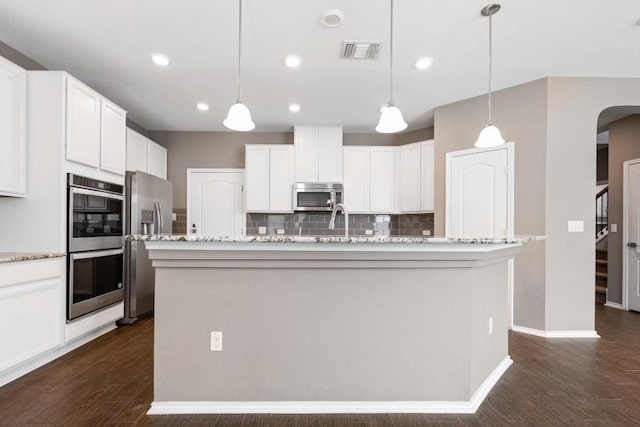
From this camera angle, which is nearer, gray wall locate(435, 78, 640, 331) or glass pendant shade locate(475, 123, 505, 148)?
glass pendant shade locate(475, 123, 505, 148)

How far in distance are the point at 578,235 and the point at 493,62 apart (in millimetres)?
1918

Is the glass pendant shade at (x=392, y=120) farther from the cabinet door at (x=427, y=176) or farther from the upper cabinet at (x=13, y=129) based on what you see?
the upper cabinet at (x=13, y=129)

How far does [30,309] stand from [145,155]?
2.48 meters

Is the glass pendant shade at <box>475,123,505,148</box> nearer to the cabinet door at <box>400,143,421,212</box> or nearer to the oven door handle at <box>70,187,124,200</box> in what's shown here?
the cabinet door at <box>400,143,421,212</box>

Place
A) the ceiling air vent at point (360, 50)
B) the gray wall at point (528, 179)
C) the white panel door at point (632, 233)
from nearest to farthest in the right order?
the ceiling air vent at point (360, 50), the gray wall at point (528, 179), the white panel door at point (632, 233)

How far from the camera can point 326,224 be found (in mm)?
4930

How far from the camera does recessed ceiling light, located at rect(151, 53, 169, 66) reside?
2738 mm

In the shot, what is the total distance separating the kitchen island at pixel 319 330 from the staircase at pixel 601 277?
4.44 metres

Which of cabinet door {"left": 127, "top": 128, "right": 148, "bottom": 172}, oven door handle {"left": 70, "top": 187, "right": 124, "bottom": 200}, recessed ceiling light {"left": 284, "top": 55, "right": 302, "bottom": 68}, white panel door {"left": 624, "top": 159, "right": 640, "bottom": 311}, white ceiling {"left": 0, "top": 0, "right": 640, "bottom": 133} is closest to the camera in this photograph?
white ceiling {"left": 0, "top": 0, "right": 640, "bottom": 133}

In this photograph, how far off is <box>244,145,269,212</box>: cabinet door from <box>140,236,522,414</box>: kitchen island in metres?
2.85

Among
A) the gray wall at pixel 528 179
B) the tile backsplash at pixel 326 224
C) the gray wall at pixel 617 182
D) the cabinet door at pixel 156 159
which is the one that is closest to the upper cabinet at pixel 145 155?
the cabinet door at pixel 156 159

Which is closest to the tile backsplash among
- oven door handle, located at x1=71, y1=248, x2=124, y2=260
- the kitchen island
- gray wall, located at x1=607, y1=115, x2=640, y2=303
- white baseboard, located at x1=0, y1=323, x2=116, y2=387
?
oven door handle, located at x1=71, y1=248, x2=124, y2=260

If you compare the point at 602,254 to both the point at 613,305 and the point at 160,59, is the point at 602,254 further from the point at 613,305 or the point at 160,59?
the point at 160,59

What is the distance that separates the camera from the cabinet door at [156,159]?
4.34 meters
